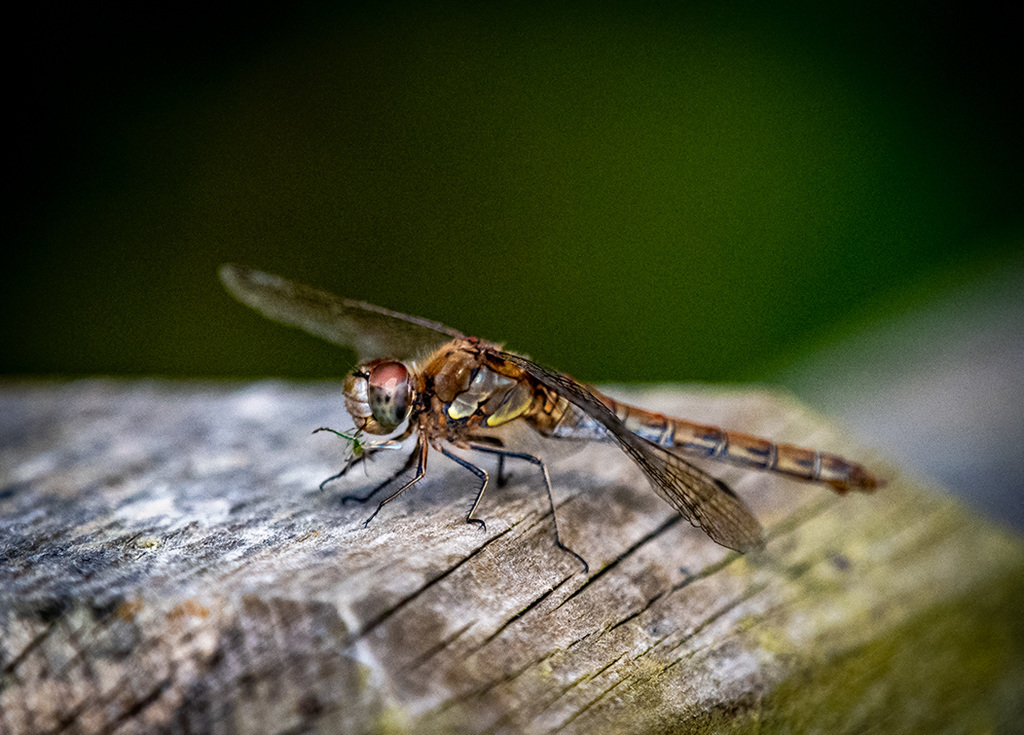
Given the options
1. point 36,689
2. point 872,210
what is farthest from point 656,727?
point 872,210

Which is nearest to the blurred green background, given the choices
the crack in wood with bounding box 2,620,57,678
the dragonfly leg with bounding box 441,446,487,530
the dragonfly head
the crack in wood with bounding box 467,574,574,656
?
the dragonfly head

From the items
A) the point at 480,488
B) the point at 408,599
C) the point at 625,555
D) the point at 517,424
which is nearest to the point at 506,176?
the point at 517,424

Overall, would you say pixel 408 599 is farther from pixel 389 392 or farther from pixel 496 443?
pixel 496 443

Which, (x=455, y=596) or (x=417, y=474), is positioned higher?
(x=417, y=474)

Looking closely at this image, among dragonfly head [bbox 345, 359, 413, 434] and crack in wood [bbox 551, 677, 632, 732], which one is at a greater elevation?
dragonfly head [bbox 345, 359, 413, 434]

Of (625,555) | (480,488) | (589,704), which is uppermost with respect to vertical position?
(480,488)

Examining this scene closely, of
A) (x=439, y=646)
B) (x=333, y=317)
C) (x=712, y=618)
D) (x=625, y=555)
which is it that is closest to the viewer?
(x=439, y=646)

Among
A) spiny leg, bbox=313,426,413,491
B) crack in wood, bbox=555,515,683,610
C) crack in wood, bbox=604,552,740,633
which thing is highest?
spiny leg, bbox=313,426,413,491

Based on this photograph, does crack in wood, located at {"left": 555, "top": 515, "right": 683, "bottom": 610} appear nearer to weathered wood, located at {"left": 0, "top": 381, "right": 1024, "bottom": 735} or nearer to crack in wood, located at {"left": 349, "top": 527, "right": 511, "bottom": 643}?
weathered wood, located at {"left": 0, "top": 381, "right": 1024, "bottom": 735}
